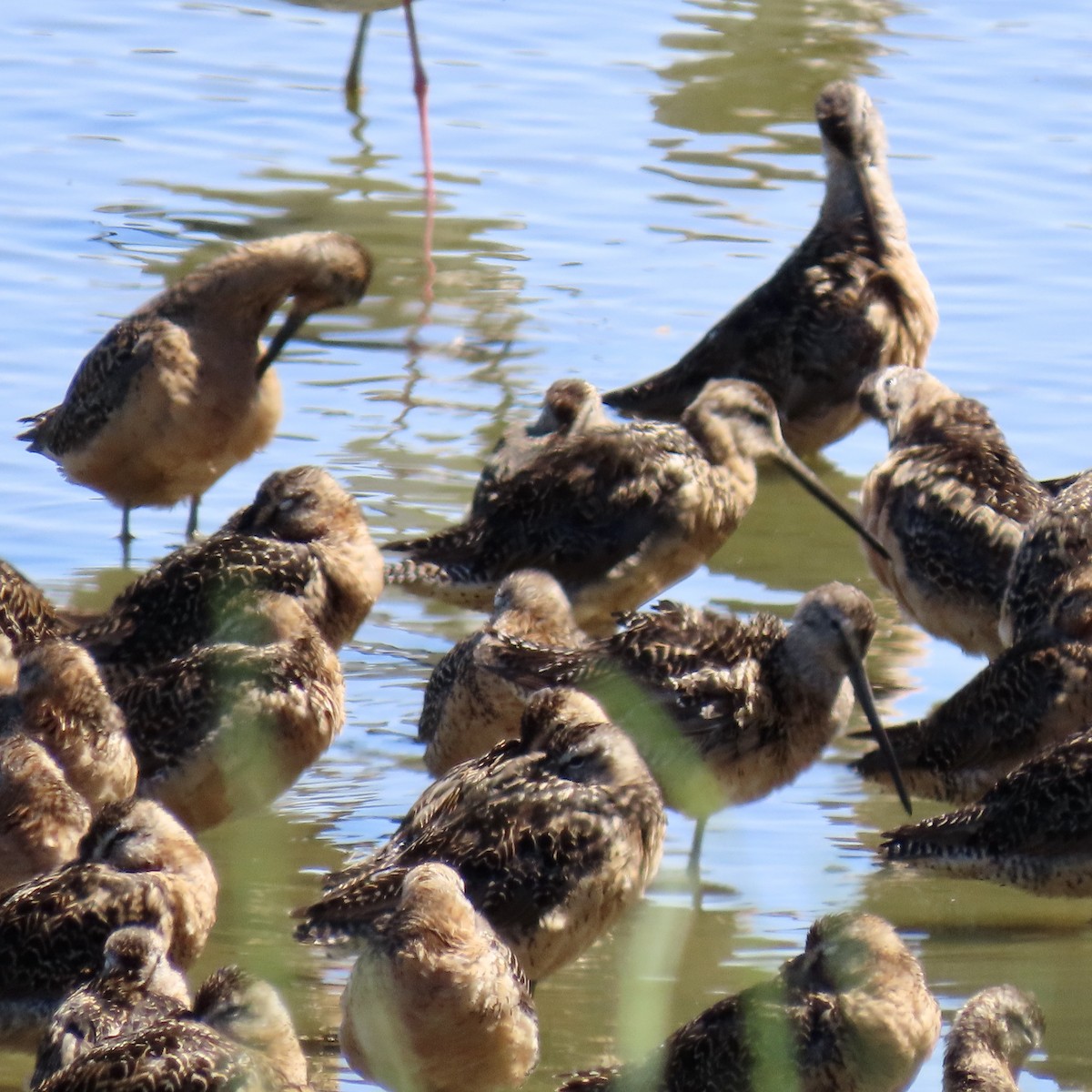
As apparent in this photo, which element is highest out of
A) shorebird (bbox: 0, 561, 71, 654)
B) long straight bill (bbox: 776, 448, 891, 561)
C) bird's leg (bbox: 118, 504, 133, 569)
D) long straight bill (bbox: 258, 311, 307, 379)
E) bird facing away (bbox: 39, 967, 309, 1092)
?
bird facing away (bbox: 39, 967, 309, 1092)

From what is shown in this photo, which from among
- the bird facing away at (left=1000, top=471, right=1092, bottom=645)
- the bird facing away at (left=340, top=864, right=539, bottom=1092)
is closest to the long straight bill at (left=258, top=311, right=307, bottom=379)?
the bird facing away at (left=1000, top=471, right=1092, bottom=645)

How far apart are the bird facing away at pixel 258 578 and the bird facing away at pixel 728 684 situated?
2.53 feet

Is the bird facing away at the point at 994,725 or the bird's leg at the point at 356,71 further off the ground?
the bird's leg at the point at 356,71

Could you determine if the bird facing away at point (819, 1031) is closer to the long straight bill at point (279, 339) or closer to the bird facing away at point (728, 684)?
the bird facing away at point (728, 684)

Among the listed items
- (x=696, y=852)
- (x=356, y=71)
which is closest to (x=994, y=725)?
(x=696, y=852)

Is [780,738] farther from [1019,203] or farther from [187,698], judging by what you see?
[1019,203]

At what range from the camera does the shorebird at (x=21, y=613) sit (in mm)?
7785

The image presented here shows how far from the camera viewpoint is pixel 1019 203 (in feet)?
46.1

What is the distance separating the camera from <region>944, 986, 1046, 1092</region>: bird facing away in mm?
5414

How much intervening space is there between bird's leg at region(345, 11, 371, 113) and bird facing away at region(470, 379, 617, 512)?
6.67m

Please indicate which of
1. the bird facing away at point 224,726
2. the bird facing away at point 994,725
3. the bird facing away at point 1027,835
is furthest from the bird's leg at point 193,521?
the bird facing away at point 1027,835

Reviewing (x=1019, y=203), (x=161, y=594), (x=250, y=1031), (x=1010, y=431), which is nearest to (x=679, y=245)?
(x=1019, y=203)

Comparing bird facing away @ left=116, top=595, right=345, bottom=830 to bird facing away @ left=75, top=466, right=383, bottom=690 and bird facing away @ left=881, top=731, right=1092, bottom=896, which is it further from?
bird facing away @ left=881, top=731, right=1092, bottom=896

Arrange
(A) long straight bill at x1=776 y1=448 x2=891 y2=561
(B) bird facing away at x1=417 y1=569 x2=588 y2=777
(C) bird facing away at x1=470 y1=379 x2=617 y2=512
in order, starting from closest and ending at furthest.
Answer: (B) bird facing away at x1=417 y1=569 x2=588 y2=777
(C) bird facing away at x1=470 y1=379 x2=617 y2=512
(A) long straight bill at x1=776 y1=448 x2=891 y2=561
